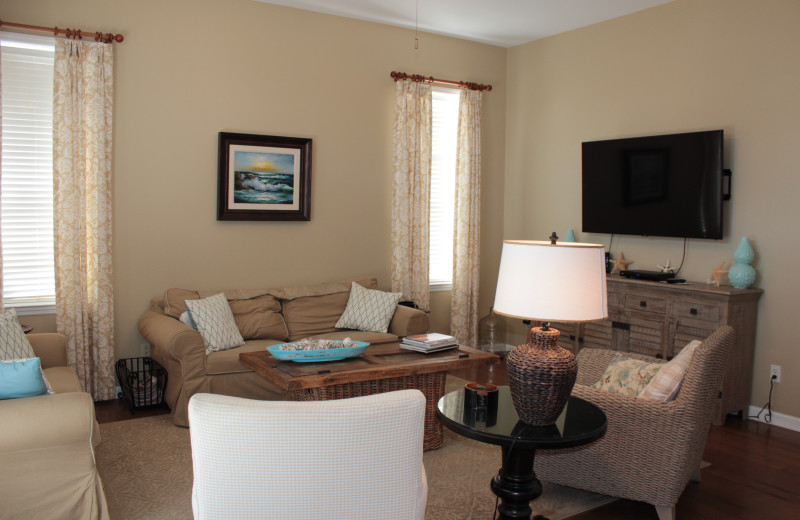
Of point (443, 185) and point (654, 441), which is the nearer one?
point (654, 441)

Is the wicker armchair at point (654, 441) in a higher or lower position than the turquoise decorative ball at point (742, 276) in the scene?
lower

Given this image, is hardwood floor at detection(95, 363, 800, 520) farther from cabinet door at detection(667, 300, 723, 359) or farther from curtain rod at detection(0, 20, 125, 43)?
curtain rod at detection(0, 20, 125, 43)

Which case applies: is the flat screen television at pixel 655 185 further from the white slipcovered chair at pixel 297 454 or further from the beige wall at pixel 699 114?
the white slipcovered chair at pixel 297 454

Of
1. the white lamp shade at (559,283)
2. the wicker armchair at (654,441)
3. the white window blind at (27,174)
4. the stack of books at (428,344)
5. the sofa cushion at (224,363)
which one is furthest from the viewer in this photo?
the white window blind at (27,174)

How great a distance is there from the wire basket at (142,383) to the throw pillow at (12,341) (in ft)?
3.04

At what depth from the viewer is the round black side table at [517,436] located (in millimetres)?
2357

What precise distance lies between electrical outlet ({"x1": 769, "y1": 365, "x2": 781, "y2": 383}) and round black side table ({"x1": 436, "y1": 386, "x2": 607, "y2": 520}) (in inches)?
102

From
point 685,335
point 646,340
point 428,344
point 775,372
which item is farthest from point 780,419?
point 428,344

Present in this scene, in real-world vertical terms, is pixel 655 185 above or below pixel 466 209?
above

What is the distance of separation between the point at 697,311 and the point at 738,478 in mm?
1309

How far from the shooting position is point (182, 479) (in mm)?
3396

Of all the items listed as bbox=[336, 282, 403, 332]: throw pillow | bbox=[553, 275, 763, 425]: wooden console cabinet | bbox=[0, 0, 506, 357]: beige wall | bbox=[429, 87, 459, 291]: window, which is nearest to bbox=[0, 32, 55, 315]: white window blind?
bbox=[0, 0, 506, 357]: beige wall

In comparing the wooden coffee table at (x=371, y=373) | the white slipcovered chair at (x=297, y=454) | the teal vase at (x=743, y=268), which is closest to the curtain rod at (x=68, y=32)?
the wooden coffee table at (x=371, y=373)

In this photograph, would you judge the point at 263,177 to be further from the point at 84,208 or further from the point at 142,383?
the point at 142,383
